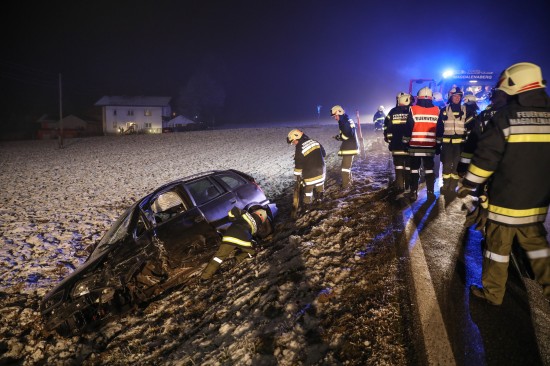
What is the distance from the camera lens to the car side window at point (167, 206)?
14.4ft

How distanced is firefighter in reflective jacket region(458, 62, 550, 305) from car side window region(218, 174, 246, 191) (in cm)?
361

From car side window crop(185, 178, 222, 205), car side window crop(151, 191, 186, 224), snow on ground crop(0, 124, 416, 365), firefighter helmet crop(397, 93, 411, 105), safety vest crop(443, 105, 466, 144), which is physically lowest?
snow on ground crop(0, 124, 416, 365)

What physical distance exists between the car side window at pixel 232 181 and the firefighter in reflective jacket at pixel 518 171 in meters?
3.61

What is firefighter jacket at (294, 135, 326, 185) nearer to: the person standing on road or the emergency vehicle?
the person standing on road

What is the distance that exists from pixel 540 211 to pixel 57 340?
501cm

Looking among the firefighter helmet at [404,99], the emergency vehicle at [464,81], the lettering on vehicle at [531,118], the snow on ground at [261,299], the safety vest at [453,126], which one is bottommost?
the snow on ground at [261,299]

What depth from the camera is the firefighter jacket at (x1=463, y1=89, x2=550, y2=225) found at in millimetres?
2301

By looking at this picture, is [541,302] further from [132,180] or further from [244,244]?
[132,180]

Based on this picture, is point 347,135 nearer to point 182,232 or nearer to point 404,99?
point 404,99

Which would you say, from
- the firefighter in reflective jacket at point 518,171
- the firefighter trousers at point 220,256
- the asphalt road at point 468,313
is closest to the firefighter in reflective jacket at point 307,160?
the firefighter trousers at point 220,256

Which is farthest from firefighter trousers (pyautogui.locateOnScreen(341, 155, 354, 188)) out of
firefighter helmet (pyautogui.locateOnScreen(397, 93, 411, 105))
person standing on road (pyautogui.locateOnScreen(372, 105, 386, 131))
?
person standing on road (pyautogui.locateOnScreen(372, 105, 386, 131))

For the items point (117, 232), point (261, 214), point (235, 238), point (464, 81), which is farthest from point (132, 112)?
point (235, 238)

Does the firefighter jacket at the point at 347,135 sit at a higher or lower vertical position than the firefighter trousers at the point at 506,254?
higher

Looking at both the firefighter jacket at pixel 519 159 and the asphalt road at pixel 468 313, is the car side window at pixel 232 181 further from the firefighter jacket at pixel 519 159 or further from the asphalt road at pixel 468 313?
the firefighter jacket at pixel 519 159
